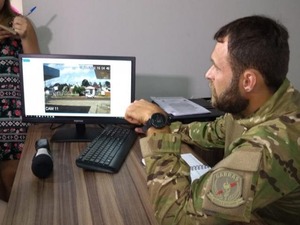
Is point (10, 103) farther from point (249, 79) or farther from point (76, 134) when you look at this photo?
point (249, 79)

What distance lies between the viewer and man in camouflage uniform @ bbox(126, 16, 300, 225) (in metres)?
0.79

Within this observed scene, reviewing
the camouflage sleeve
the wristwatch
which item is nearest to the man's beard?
the wristwatch

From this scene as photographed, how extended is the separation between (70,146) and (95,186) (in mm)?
378

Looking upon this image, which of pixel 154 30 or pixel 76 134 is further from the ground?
pixel 154 30

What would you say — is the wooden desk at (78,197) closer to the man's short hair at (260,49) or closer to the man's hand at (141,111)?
the man's hand at (141,111)

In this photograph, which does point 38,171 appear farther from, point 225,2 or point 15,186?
point 225,2

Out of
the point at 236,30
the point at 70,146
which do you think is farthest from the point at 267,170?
the point at 70,146

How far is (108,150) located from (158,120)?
37 cm

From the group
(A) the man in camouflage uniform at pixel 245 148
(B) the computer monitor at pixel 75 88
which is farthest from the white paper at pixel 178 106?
(A) the man in camouflage uniform at pixel 245 148

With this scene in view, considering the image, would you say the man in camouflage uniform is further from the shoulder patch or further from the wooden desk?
the wooden desk

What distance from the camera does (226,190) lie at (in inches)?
31.0

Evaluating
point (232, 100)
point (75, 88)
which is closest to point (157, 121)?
point (232, 100)

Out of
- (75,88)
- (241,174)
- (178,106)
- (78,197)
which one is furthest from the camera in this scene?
(178,106)

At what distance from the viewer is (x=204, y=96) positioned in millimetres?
2086
